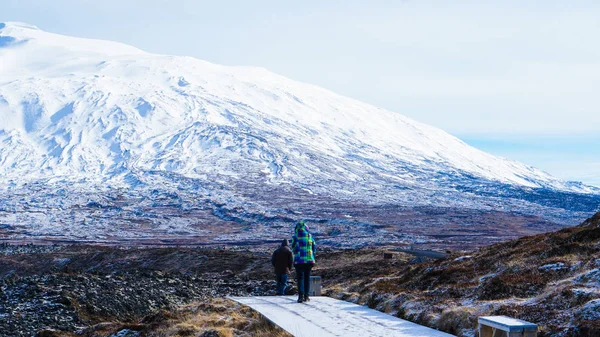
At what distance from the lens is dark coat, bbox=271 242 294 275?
23516 millimetres

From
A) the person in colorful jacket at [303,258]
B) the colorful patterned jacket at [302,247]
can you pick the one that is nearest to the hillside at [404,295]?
the person in colorful jacket at [303,258]

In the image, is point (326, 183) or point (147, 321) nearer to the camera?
point (147, 321)

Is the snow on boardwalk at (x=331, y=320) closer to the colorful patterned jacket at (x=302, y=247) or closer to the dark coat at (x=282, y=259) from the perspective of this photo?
the colorful patterned jacket at (x=302, y=247)

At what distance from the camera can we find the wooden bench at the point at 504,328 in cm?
1235

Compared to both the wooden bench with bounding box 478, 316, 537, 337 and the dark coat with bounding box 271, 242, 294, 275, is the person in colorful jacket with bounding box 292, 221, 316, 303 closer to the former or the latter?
the dark coat with bounding box 271, 242, 294, 275

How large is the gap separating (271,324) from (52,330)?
22.1 feet

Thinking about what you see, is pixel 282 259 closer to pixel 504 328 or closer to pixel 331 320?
pixel 331 320

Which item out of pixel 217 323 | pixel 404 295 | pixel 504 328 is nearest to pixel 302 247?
pixel 404 295

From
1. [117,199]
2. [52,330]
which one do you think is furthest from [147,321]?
[117,199]

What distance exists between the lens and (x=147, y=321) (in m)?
20.3

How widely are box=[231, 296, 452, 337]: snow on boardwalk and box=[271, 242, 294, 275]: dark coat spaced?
191cm

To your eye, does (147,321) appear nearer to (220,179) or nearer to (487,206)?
(487,206)

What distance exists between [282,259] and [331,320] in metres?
6.30

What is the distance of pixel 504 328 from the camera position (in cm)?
1248
